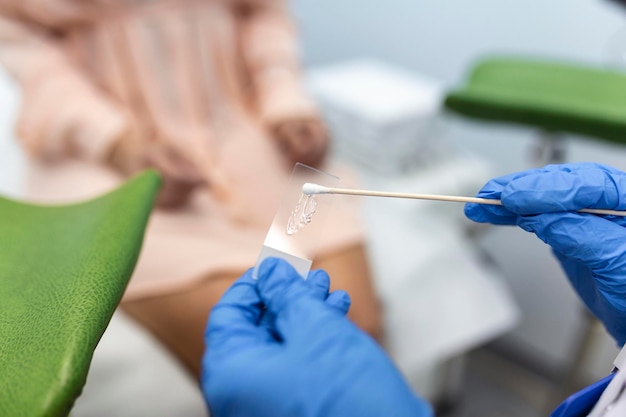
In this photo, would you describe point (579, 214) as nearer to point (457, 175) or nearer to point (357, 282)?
point (357, 282)

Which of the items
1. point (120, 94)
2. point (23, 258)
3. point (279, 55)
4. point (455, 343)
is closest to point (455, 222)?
point (455, 343)

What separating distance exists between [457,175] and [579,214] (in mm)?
779

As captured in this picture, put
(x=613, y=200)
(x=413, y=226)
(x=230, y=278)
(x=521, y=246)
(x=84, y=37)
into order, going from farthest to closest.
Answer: (x=521, y=246)
(x=413, y=226)
(x=84, y=37)
(x=230, y=278)
(x=613, y=200)

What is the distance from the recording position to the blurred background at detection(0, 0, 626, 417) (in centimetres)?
108

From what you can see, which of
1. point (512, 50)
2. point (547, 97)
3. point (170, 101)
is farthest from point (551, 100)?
point (170, 101)

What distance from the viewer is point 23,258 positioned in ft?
1.74

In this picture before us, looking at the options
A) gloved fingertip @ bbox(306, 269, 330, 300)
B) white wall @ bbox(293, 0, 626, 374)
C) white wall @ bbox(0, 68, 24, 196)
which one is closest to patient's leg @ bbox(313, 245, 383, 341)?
gloved fingertip @ bbox(306, 269, 330, 300)

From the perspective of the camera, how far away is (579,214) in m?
0.53

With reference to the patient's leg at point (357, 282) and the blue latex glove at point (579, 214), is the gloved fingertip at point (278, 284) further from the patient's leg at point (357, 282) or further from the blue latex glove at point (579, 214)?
the patient's leg at point (357, 282)

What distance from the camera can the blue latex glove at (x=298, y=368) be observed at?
41cm

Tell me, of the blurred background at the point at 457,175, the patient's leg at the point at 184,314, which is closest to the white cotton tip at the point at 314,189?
the patient's leg at the point at 184,314

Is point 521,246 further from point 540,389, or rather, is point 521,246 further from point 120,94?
point 120,94

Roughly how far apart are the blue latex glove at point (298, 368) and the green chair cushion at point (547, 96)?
622 mm

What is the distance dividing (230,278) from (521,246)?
2.89ft
